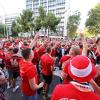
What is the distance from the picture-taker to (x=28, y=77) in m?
4.90

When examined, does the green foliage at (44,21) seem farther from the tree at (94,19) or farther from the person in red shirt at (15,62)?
the person in red shirt at (15,62)

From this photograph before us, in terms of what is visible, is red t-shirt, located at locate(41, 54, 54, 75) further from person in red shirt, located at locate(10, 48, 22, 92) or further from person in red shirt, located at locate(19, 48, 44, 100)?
person in red shirt, located at locate(19, 48, 44, 100)

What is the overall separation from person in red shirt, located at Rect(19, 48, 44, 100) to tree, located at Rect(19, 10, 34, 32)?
47.0 m

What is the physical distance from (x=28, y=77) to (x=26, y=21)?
48.2 metres

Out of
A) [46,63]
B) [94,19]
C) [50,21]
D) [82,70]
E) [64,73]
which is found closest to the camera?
[82,70]

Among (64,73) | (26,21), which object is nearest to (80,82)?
(64,73)

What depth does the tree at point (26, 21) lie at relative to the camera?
52250 millimetres

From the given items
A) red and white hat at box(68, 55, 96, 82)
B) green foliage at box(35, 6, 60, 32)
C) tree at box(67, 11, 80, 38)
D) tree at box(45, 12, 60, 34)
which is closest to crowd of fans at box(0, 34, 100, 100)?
red and white hat at box(68, 55, 96, 82)

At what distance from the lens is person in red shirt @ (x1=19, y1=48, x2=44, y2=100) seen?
489 centimetres

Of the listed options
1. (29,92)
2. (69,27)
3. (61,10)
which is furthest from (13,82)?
A: (61,10)

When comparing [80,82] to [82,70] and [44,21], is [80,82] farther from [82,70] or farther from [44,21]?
[44,21]

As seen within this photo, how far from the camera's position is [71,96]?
2516 millimetres

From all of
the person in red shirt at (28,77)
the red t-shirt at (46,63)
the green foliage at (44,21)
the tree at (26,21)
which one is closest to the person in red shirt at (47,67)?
the red t-shirt at (46,63)

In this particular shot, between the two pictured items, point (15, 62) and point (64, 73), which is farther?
point (15, 62)
